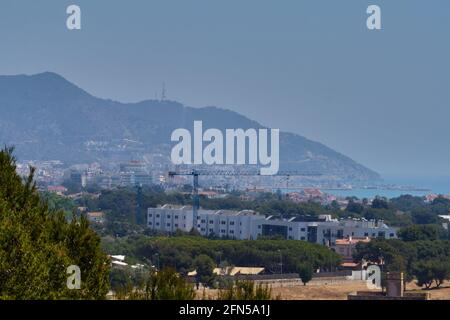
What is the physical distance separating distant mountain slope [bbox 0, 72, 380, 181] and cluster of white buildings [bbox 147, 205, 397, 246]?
37.1 meters

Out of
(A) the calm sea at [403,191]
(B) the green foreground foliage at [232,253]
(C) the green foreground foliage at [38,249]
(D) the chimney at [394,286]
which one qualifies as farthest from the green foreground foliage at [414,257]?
(A) the calm sea at [403,191]

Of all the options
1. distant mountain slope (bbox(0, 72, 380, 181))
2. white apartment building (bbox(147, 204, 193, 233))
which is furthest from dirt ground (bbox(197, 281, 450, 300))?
distant mountain slope (bbox(0, 72, 380, 181))

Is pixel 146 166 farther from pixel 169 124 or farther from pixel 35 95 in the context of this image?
pixel 35 95

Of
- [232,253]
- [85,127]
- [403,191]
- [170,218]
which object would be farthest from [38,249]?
[403,191]

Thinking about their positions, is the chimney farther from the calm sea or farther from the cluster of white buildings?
the calm sea

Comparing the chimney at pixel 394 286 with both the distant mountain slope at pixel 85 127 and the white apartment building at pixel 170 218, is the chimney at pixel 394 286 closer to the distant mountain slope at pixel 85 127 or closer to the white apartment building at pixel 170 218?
the white apartment building at pixel 170 218

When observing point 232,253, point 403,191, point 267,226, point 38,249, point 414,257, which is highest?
point 403,191

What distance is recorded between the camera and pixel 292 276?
37.3m

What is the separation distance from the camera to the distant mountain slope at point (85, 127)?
3962 inches

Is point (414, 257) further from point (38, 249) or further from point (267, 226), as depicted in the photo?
point (38, 249)

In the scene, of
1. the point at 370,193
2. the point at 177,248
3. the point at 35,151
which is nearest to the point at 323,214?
the point at 177,248

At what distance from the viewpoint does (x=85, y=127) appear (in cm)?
10875

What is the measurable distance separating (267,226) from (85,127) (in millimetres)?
57696

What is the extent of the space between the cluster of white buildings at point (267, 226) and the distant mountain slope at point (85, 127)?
122 ft
